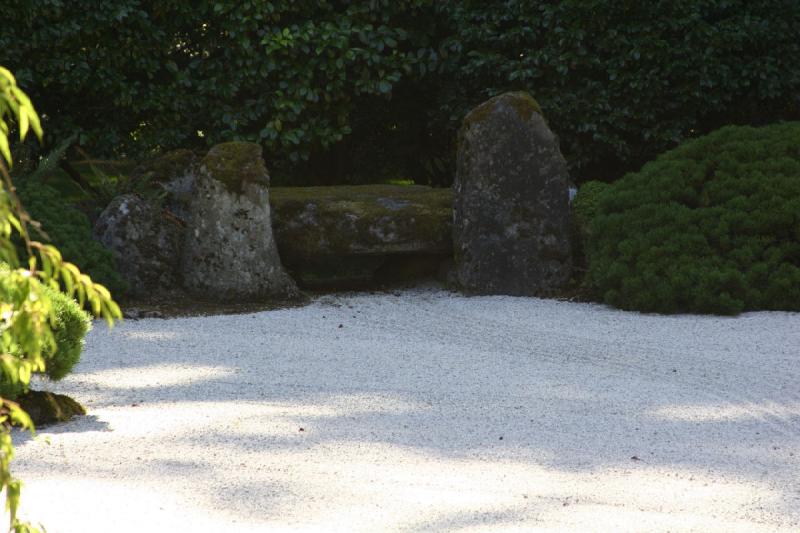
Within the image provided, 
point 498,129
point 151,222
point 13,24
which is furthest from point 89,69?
point 498,129

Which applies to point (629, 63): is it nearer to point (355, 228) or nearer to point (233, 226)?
point (355, 228)

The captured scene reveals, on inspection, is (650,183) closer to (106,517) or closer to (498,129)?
(498,129)

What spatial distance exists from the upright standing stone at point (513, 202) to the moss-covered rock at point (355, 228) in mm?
404

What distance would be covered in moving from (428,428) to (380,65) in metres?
6.82

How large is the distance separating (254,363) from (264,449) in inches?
74.5

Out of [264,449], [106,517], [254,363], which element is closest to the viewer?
[106,517]

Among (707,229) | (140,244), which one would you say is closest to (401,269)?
(140,244)

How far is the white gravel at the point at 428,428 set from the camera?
397cm

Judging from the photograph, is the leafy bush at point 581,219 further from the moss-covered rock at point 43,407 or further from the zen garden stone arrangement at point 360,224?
the moss-covered rock at point 43,407

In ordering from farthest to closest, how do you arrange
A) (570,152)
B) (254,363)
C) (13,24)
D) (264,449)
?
1. (570,152)
2. (13,24)
3. (254,363)
4. (264,449)

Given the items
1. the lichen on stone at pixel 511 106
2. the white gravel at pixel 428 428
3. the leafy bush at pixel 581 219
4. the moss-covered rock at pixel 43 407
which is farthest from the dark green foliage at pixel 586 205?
the moss-covered rock at pixel 43 407

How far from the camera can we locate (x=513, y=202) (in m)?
8.88

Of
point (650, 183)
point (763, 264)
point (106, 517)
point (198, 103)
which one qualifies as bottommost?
point (106, 517)

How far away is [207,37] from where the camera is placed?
36.3 ft
